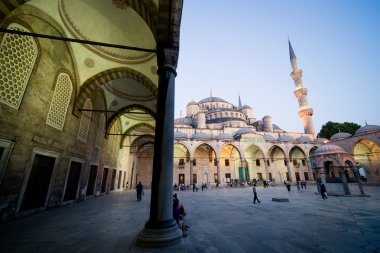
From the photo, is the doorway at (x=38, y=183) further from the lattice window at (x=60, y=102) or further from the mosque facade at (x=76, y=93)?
the lattice window at (x=60, y=102)

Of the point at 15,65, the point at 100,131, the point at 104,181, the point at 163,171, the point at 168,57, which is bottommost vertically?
the point at 104,181

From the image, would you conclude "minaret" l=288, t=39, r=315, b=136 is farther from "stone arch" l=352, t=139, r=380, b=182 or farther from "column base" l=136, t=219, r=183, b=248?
"column base" l=136, t=219, r=183, b=248

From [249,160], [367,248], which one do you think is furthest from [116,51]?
[249,160]

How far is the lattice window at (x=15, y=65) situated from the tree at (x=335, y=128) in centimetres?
4770

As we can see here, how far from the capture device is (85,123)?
9938 millimetres

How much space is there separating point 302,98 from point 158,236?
35.9 meters

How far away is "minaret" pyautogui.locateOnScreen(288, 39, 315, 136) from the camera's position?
31078 mm

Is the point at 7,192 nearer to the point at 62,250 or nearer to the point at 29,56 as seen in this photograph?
the point at 62,250

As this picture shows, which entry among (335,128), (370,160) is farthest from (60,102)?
(335,128)

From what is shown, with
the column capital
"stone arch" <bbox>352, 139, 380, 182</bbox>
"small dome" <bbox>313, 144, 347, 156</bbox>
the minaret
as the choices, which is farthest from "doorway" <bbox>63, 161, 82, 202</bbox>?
the minaret

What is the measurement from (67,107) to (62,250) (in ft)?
22.5

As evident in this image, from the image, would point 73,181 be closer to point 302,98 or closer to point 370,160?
point 370,160

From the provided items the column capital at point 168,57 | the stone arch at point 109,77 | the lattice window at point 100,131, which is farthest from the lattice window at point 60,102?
the column capital at point 168,57

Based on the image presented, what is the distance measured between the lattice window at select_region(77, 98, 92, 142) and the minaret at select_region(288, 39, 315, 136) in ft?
111
